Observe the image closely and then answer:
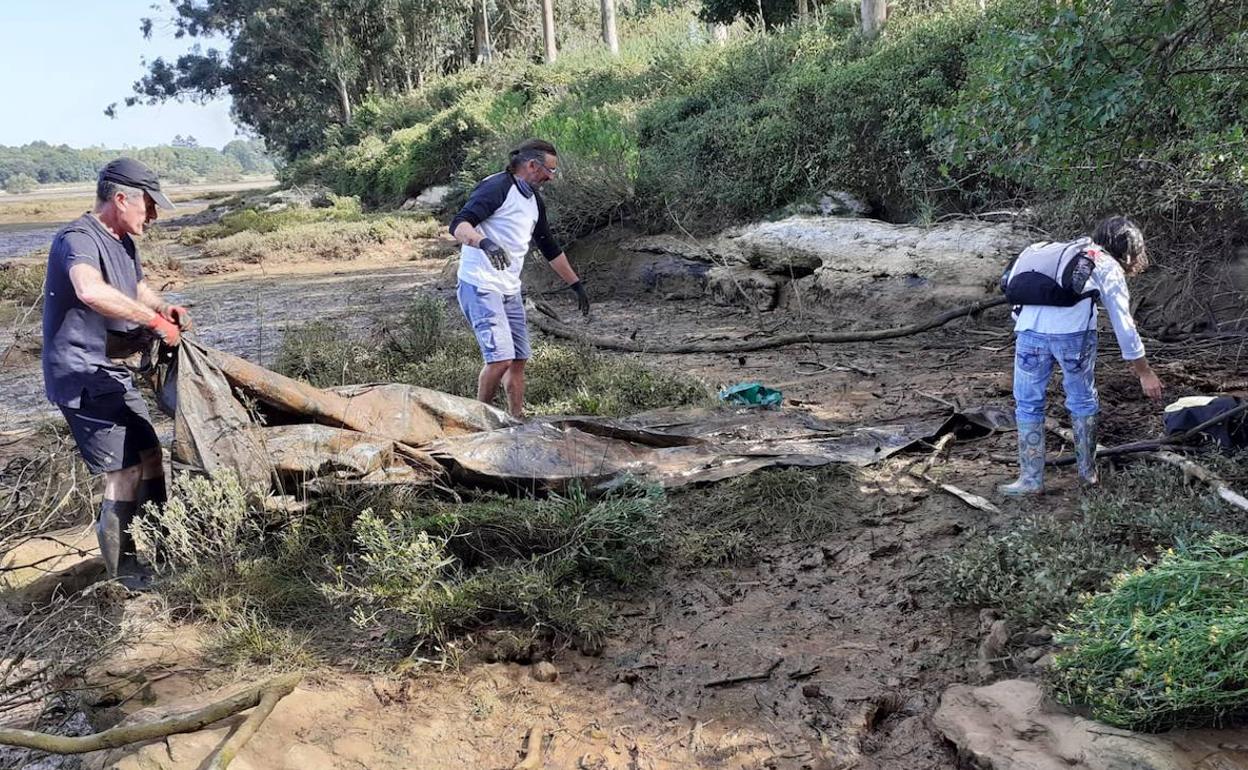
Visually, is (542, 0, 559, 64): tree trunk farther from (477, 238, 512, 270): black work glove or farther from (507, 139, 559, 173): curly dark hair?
(477, 238, 512, 270): black work glove

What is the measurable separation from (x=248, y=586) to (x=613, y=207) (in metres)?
9.18

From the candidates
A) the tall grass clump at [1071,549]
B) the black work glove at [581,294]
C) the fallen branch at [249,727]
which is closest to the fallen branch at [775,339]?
the black work glove at [581,294]

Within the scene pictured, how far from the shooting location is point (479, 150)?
20438 millimetres

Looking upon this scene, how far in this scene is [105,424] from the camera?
13.4ft

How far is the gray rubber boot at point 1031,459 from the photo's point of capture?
4500mm

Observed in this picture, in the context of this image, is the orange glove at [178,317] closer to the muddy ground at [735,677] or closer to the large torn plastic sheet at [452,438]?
the large torn plastic sheet at [452,438]

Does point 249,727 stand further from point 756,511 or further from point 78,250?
point 756,511

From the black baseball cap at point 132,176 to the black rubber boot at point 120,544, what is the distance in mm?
1425

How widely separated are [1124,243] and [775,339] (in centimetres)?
399

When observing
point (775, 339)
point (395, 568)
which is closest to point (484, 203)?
point (395, 568)

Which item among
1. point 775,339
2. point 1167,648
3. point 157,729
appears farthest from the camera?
point 775,339

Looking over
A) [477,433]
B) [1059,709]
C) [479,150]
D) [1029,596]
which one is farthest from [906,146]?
[479,150]

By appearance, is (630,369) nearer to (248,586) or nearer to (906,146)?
(248,586)

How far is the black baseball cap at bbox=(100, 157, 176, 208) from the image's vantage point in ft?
13.1
